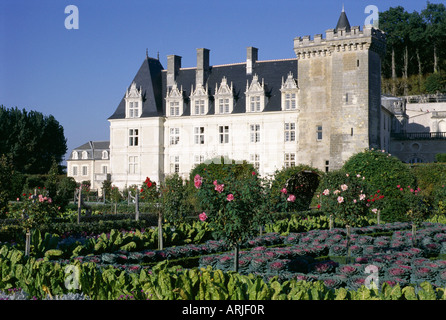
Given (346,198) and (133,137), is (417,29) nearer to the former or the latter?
(133,137)

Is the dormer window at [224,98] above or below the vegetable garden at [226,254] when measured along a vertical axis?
above

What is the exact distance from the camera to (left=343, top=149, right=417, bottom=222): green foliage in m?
29.1

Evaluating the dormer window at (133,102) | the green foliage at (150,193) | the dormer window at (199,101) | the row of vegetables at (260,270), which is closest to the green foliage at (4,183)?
the green foliage at (150,193)

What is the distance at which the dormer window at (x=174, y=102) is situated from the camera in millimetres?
48250

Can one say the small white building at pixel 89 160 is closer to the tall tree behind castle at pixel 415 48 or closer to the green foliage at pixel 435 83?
the tall tree behind castle at pixel 415 48

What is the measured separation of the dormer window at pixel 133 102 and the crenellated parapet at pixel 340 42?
45.1ft

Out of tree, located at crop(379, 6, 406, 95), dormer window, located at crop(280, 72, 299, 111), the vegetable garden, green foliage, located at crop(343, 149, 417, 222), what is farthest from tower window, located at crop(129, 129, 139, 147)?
tree, located at crop(379, 6, 406, 95)

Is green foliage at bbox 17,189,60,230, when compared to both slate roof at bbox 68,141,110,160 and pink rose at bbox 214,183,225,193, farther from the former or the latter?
slate roof at bbox 68,141,110,160

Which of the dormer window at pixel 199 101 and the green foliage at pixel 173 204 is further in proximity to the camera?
the dormer window at pixel 199 101

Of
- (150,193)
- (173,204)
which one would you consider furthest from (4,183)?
(173,204)

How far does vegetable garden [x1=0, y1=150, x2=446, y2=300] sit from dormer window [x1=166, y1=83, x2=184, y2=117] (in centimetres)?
2254

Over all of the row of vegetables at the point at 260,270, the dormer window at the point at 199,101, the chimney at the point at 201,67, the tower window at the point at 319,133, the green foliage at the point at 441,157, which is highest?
the chimney at the point at 201,67

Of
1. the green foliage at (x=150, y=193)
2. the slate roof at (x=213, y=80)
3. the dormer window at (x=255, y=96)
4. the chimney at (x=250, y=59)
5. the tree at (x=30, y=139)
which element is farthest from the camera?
the tree at (x=30, y=139)
